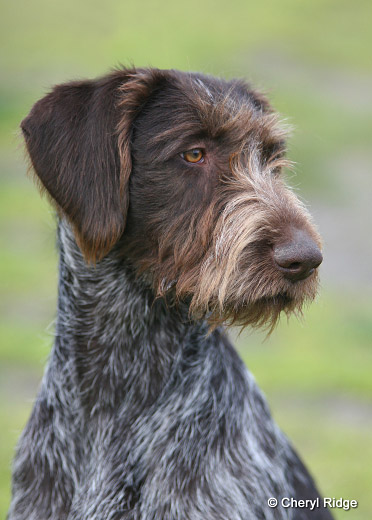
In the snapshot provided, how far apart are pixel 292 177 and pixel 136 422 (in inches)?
96.0

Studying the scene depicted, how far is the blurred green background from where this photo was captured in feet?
26.3

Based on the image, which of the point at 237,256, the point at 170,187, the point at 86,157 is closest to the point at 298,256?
the point at 237,256

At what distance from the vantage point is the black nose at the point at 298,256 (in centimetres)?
379

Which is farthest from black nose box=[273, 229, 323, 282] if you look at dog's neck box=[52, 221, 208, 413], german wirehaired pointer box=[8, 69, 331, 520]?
dog's neck box=[52, 221, 208, 413]

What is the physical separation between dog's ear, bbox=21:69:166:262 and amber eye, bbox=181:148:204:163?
0.26 metres

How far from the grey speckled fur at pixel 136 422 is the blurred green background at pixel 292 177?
1.50 ft

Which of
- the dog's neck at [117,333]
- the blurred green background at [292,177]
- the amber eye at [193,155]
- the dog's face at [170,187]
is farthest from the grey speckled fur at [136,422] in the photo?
the amber eye at [193,155]

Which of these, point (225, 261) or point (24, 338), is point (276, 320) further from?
point (24, 338)

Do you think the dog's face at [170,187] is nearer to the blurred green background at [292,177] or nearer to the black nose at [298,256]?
the black nose at [298,256]

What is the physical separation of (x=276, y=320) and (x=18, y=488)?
1494mm

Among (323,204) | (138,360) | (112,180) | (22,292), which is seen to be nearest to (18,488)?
(138,360)

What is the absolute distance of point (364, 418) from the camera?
8.23 meters

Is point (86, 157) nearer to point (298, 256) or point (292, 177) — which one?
point (298, 256)

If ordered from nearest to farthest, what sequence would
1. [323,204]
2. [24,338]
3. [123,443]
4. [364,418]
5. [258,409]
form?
[123,443], [258,409], [364,418], [24,338], [323,204]
